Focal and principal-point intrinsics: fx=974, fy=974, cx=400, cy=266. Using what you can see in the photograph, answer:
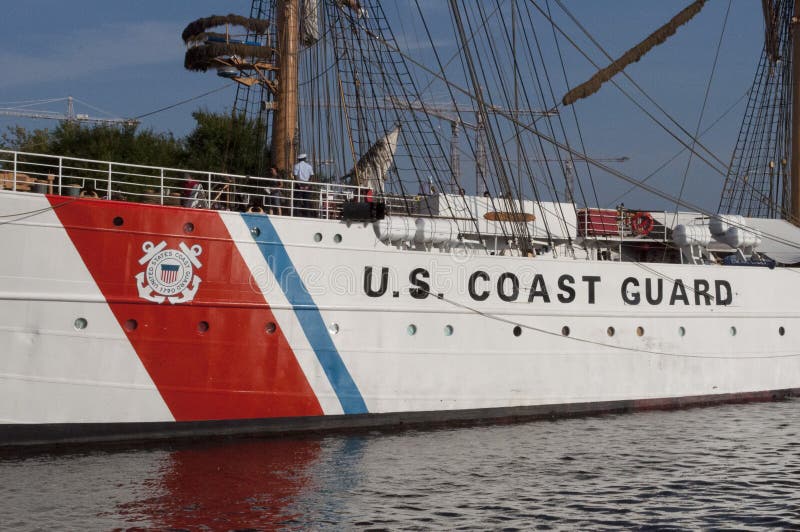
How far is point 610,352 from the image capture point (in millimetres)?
18859

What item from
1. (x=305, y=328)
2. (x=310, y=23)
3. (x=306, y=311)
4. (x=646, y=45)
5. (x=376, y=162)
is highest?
(x=310, y=23)

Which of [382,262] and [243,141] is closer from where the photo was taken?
[382,262]

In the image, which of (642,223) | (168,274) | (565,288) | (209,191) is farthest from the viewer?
(642,223)

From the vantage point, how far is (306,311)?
16.0 meters

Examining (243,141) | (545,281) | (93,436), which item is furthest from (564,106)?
(243,141)

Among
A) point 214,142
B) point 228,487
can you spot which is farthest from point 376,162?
point 214,142

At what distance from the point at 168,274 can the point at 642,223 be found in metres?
11.1

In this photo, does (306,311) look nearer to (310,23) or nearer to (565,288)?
(565,288)

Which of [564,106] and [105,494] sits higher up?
[564,106]

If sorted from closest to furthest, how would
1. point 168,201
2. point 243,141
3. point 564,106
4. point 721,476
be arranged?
point 721,476, point 168,201, point 564,106, point 243,141

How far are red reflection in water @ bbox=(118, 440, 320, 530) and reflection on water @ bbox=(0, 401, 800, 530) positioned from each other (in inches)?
0.9

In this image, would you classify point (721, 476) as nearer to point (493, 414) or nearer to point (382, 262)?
point (493, 414)

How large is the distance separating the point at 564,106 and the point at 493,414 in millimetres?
8669

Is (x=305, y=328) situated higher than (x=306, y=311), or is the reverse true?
(x=306, y=311)
